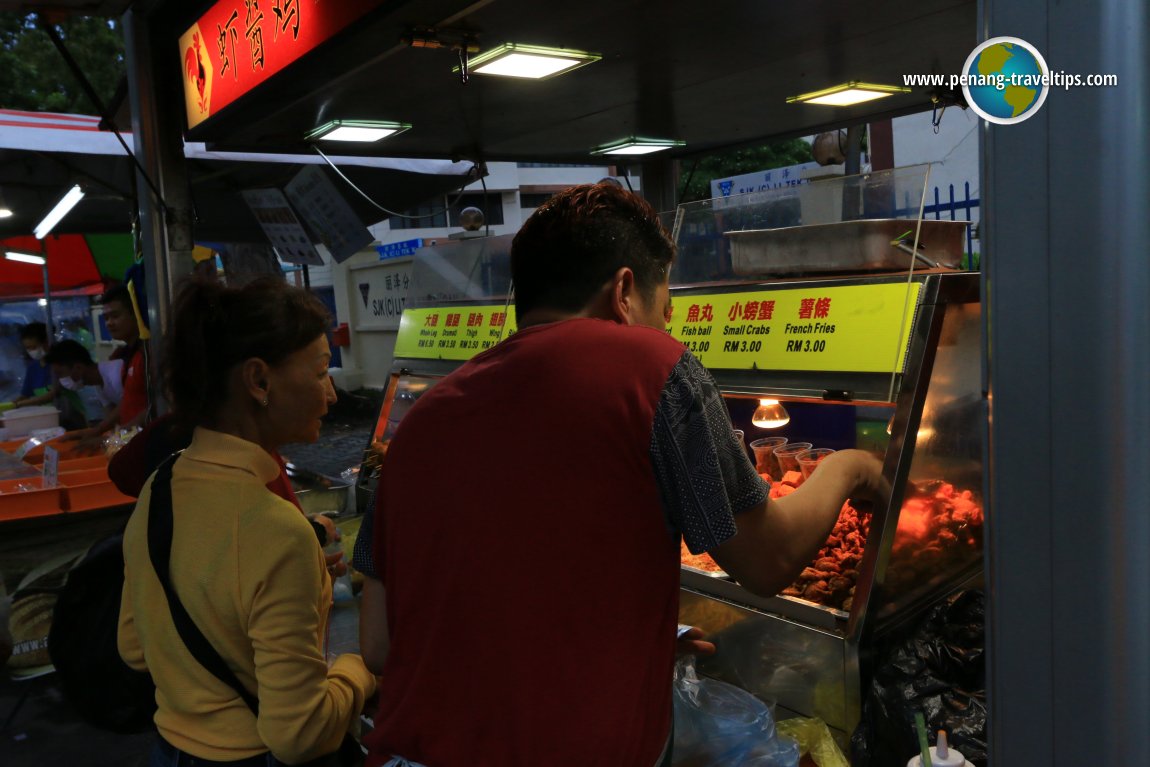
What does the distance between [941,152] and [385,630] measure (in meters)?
12.5

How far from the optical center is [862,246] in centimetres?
273

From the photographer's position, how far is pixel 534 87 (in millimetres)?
3912

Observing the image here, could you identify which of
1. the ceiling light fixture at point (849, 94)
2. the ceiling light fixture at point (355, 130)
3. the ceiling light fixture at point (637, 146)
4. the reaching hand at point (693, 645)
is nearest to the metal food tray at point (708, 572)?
the reaching hand at point (693, 645)

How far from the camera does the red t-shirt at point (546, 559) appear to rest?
1.31m

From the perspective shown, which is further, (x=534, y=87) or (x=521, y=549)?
(x=534, y=87)

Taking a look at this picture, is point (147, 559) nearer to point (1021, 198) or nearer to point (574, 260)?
point (574, 260)

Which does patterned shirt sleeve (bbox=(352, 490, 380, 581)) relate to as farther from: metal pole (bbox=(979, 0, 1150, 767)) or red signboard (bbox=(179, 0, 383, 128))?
red signboard (bbox=(179, 0, 383, 128))

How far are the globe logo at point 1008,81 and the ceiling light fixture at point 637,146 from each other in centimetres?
462

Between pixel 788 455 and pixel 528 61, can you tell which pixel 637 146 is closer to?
pixel 528 61

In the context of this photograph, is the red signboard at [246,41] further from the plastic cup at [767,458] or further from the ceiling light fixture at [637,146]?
the ceiling light fixture at [637,146]

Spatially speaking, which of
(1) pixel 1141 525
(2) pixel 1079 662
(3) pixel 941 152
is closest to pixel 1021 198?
(1) pixel 1141 525

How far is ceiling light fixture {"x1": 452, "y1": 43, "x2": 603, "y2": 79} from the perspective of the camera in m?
3.23

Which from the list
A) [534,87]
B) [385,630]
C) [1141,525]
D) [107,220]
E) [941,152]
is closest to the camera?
[1141,525]

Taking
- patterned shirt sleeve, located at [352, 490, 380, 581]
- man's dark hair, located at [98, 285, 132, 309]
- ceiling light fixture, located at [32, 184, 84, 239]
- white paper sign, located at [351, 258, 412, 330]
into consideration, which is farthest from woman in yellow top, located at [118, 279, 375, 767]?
white paper sign, located at [351, 258, 412, 330]
